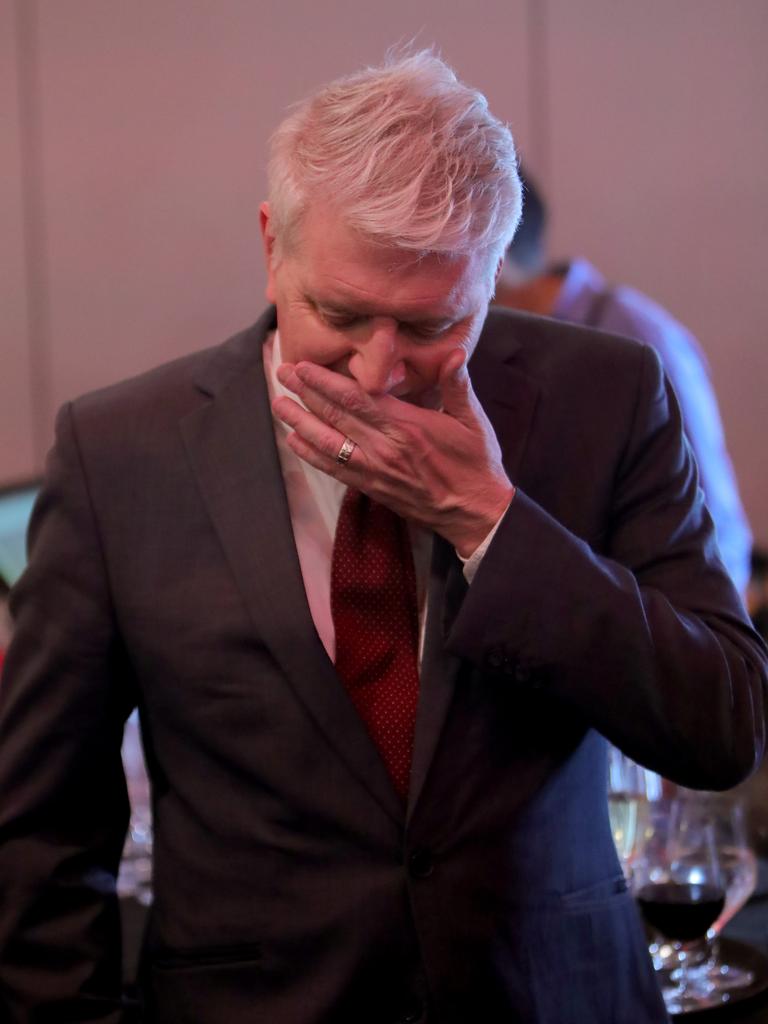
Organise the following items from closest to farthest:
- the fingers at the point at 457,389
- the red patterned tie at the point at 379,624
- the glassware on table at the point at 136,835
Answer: the fingers at the point at 457,389 → the red patterned tie at the point at 379,624 → the glassware on table at the point at 136,835

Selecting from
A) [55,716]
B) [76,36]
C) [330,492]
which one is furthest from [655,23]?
[55,716]

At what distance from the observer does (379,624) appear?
1.26 metres

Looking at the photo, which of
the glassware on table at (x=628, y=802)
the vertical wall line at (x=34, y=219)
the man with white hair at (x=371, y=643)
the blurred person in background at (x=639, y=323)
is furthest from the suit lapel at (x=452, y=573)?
the vertical wall line at (x=34, y=219)

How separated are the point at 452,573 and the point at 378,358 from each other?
22 centimetres

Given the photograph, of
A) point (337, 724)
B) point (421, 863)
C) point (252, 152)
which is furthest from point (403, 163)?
point (252, 152)

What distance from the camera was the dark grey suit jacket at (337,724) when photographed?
118 cm

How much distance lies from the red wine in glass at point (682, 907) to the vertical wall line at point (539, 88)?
295 cm

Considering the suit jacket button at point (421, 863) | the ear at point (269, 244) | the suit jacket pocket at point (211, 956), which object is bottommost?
the suit jacket pocket at point (211, 956)

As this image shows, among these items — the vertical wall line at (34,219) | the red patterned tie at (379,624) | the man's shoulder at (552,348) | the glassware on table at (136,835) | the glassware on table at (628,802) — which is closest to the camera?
the red patterned tie at (379,624)

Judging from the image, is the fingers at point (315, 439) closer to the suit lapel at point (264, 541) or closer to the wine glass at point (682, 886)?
the suit lapel at point (264, 541)

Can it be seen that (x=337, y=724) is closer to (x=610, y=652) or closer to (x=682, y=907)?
(x=610, y=652)

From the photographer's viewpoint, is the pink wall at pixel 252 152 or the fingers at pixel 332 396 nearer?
the fingers at pixel 332 396

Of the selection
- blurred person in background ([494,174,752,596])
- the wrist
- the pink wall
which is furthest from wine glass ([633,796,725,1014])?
the pink wall

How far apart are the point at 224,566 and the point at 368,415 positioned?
0.72ft
